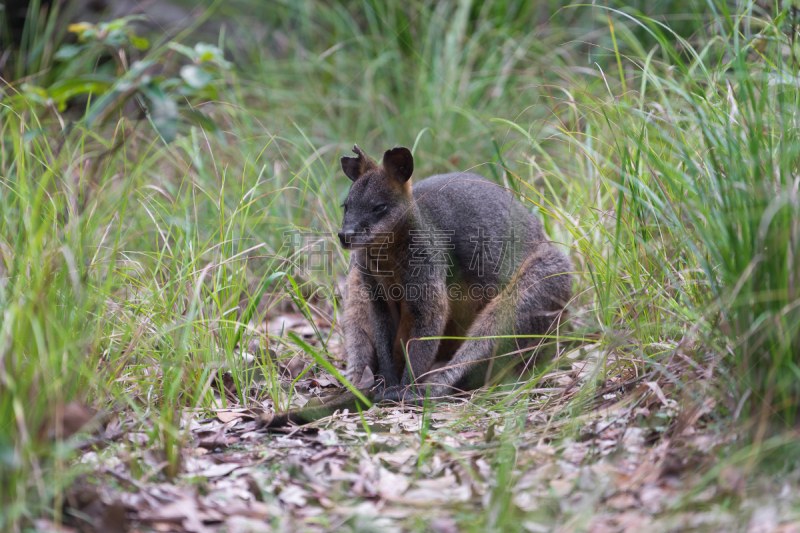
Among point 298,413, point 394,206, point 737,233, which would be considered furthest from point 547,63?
point 298,413

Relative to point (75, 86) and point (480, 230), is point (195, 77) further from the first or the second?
point (480, 230)

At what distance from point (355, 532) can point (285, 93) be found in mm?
6319

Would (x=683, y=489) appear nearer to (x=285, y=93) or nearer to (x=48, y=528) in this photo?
(x=48, y=528)

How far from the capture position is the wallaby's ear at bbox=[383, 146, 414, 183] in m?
4.31

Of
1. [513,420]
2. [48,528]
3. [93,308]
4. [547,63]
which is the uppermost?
[547,63]

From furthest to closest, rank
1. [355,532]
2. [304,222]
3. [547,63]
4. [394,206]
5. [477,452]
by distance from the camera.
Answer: [547,63]
[304,222]
[394,206]
[477,452]
[355,532]

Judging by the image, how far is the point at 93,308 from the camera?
3430 mm

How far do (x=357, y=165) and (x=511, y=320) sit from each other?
1.60m

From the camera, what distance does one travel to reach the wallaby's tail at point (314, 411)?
3512mm

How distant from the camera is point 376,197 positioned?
4.32 m

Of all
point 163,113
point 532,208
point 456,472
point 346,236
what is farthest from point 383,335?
point 163,113

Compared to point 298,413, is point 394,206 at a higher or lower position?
higher

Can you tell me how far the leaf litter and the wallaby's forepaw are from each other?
0.40 metres

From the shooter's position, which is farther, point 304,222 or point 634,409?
point 304,222
